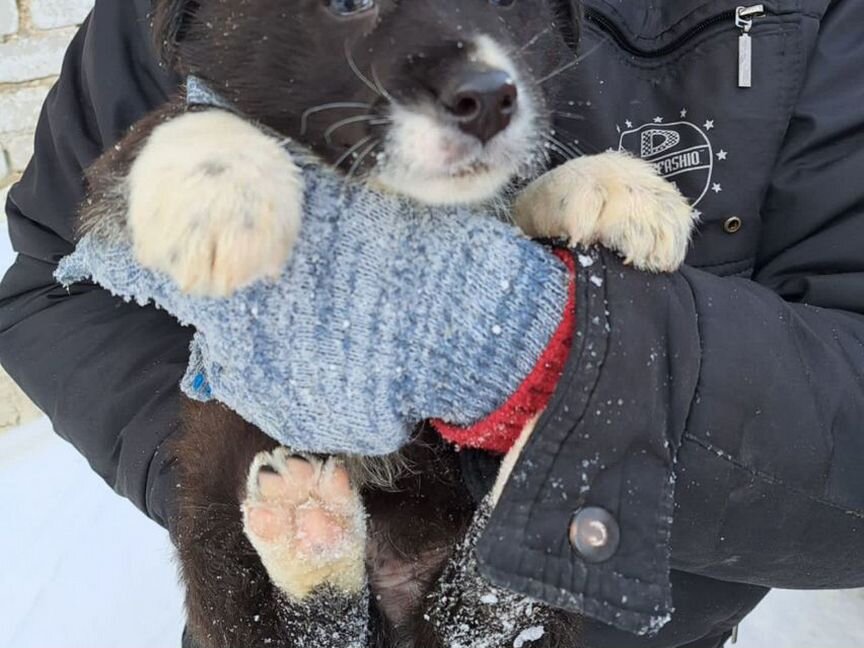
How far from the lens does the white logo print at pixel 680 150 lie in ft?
6.52

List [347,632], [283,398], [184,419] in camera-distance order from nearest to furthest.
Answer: [283,398], [347,632], [184,419]

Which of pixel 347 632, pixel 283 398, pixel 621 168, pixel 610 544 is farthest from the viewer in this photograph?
pixel 347 632

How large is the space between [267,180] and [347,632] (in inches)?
37.3

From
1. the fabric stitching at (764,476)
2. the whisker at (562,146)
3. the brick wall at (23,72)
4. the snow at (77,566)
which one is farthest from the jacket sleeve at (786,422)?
the brick wall at (23,72)

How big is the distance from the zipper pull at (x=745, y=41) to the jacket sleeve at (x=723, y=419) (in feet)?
0.45

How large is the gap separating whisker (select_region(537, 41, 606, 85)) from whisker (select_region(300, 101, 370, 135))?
1.47ft

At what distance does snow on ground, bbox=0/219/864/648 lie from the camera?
335 centimetres

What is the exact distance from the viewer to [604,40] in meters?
2.07

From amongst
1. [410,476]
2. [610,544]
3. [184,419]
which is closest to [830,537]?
[610,544]

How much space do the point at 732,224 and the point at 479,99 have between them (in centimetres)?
84

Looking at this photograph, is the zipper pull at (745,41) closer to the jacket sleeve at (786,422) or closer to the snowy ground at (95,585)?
the jacket sleeve at (786,422)

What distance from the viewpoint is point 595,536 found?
4.47ft

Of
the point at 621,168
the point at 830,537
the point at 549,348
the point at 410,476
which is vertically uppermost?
the point at 621,168

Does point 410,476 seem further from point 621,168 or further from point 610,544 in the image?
point 621,168
